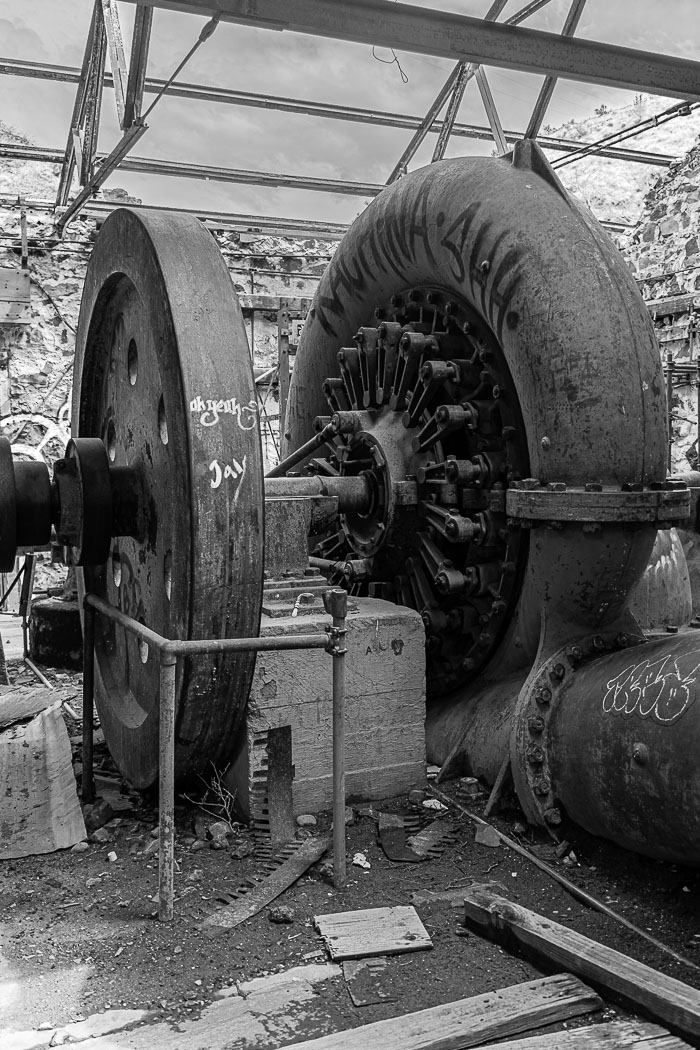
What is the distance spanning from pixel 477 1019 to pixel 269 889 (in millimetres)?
814

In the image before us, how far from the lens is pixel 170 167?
32.0ft

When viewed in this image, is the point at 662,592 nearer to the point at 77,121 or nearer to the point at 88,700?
the point at 88,700

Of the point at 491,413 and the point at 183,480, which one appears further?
the point at 491,413

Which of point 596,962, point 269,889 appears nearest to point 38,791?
point 269,889

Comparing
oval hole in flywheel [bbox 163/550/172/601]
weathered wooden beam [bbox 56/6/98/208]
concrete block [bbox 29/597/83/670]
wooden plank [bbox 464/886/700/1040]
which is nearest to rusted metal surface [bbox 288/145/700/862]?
wooden plank [bbox 464/886/700/1040]

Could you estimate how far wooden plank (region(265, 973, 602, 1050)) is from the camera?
1801 millimetres

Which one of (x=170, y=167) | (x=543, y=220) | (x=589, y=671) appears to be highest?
(x=170, y=167)

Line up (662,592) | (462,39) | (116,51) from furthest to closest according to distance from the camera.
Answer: (116,51) → (462,39) → (662,592)

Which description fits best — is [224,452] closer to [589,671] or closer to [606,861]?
[589,671]

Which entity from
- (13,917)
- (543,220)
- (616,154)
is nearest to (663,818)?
(13,917)

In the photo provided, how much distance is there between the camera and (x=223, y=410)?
2.65 meters

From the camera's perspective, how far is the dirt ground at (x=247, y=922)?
6.75ft

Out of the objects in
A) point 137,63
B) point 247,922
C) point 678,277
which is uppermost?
point 137,63

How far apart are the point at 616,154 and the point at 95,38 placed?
20.5 feet
